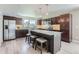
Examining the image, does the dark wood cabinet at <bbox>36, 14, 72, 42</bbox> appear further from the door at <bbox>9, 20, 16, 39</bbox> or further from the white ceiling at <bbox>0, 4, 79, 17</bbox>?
the door at <bbox>9, 20, 16, 39</bbox>

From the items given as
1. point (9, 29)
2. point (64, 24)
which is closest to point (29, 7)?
point (64, 24)

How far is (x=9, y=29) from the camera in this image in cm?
470

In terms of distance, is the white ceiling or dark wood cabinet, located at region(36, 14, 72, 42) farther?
dark wood cabinet, located at region(36, 14, 72, 42)

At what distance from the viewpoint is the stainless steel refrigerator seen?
453 centimetres

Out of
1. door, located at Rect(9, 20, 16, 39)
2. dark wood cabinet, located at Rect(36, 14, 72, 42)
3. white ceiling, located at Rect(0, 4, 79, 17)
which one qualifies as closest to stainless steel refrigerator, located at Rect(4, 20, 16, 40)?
door, located at Rect(9, 20, 16, 39)

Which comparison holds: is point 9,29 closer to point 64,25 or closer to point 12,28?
point 12,28

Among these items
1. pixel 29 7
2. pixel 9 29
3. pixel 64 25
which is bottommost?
pixel 9 29

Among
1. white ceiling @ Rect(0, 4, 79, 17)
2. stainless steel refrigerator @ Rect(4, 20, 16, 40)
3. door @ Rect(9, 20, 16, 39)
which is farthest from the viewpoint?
door @ Rect(9, 20, 16, 39)

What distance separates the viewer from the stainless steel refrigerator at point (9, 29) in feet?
14.9

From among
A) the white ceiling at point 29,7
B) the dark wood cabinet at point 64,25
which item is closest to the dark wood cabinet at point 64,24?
the dark wood cabinet at point 64,25
